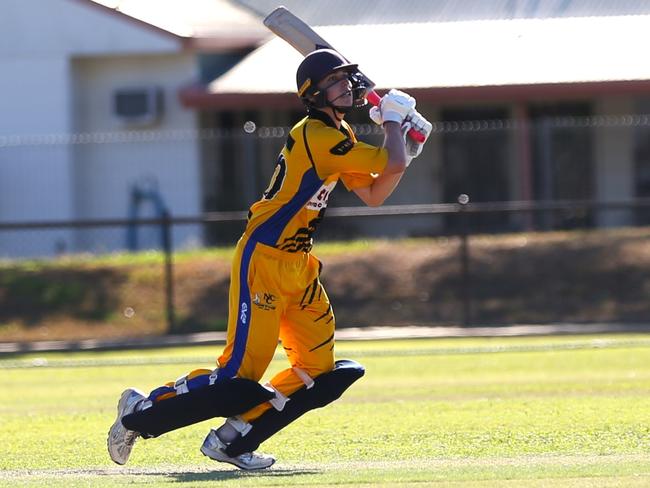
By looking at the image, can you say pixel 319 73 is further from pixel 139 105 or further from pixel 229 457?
pixel 139 105

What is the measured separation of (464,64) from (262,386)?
58.4 feet

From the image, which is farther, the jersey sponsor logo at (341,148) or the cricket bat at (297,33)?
the cricket bat at (297,33)

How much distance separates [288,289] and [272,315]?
164 millimetres

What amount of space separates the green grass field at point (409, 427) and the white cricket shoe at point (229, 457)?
4.9 inches

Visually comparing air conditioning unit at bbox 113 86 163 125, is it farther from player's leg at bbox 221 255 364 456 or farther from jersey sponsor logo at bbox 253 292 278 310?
jersey sponsor logo at bbox 253 292 278 310

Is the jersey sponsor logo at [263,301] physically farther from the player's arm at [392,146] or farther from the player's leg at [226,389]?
the player's arm at [392,146]

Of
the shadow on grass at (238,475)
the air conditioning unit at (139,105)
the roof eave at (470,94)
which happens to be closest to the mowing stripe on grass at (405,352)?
the shadow on grass at (238,475)

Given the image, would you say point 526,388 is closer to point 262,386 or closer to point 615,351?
point 615,351

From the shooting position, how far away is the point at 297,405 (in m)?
8.02

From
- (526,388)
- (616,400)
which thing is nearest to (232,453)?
(616,400)

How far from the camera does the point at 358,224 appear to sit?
75.3 feet

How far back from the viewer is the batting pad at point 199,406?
7766 mm

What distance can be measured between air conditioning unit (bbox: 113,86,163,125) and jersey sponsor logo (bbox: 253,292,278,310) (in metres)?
18.2

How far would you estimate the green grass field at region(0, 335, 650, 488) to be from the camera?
7.59 metres
